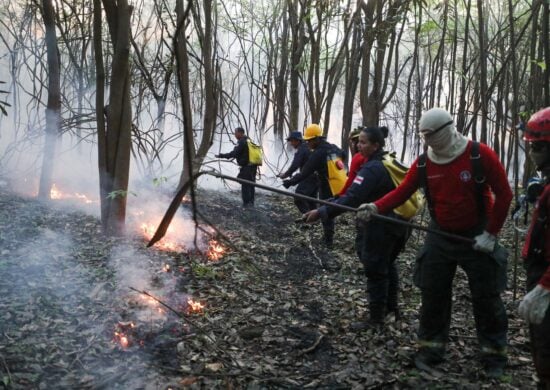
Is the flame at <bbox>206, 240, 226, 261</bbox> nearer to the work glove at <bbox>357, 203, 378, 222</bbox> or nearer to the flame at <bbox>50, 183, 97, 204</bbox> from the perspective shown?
the work glove at <bbox>357, 203, 378, 222</bbox>

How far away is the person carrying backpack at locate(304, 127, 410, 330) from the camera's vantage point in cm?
401

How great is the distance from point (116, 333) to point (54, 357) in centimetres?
52

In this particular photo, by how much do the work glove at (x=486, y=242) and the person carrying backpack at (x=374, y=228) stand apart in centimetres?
85

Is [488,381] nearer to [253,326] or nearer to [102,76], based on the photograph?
[253,326]

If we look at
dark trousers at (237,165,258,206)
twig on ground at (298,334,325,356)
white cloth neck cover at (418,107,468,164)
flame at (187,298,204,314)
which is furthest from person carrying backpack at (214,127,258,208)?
white cloth neck cover at (418,107,468,164)

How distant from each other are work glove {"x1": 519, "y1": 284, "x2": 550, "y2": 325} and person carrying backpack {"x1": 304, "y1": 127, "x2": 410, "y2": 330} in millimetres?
1438

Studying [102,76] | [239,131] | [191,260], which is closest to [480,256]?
[191,260]

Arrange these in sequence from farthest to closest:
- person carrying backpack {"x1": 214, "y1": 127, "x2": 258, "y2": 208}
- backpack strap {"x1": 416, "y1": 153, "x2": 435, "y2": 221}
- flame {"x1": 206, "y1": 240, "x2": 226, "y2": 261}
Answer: person carrying backpack {"x1": 214, "y1": 127, "x2": 258, "y2": 208} → flame {"x1": 206, "y1": 240, "x2": 226, "y2": 261} → backpack strap {"x1": 416, "y1": 153, "x2": 435, "y2": 221}

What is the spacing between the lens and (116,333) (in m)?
3.79

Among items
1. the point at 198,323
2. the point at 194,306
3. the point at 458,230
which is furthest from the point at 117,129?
the point at 458,230

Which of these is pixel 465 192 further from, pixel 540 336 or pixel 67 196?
pixel 67 196

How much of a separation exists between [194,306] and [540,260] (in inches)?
120

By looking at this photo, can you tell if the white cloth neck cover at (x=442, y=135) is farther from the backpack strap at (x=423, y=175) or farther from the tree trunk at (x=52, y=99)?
the tree trunk at (x=52, y=99)

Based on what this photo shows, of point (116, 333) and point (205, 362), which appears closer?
point (205, 362)
